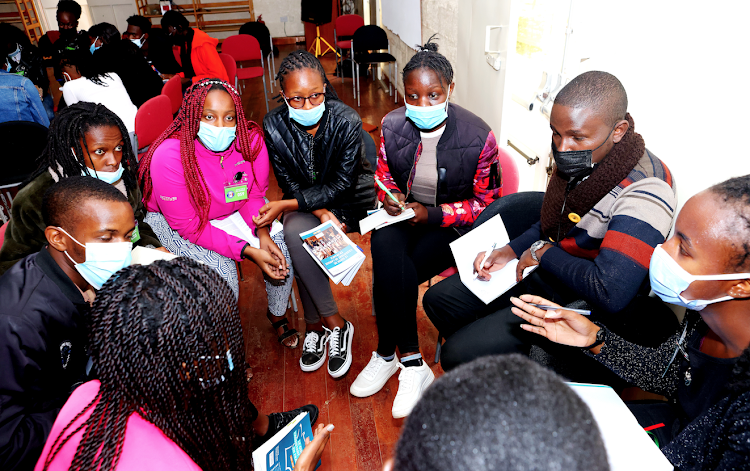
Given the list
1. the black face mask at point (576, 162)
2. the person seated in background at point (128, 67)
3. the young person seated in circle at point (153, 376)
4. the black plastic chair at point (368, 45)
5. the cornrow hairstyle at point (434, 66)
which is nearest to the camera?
the young person seated in circle at point (153, 376)

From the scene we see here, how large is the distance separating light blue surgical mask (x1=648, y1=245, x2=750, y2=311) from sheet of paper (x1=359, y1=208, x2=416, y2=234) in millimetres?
1066

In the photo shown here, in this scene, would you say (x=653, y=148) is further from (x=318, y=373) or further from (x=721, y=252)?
(x=318, y=373)

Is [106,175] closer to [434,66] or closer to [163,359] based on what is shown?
[163,359]

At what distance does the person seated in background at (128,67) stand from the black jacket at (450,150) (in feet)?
9.34

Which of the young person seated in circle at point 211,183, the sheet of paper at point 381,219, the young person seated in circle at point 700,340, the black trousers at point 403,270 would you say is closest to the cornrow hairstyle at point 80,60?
the young person seated in circle at point 211,183

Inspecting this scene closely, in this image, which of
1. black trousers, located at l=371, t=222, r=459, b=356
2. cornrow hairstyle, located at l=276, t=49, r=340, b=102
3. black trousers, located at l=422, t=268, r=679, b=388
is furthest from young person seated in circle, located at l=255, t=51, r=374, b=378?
black trousers, located at l=422, t=268, r=679, b=388

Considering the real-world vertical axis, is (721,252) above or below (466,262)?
above

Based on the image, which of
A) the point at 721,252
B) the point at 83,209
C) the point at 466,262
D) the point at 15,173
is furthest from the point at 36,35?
the point at 721,252

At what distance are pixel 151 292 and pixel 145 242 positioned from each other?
1.26m

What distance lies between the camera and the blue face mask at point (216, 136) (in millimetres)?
2088

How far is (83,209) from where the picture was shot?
143 centimetres

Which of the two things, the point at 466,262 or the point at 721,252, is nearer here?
the point at 721,252

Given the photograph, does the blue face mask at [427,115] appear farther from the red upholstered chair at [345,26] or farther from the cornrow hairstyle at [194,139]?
the red upholstered chair at [345,26]

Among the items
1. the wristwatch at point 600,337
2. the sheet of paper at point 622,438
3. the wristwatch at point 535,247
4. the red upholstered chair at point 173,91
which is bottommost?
the sheet of paper at point 622,438
